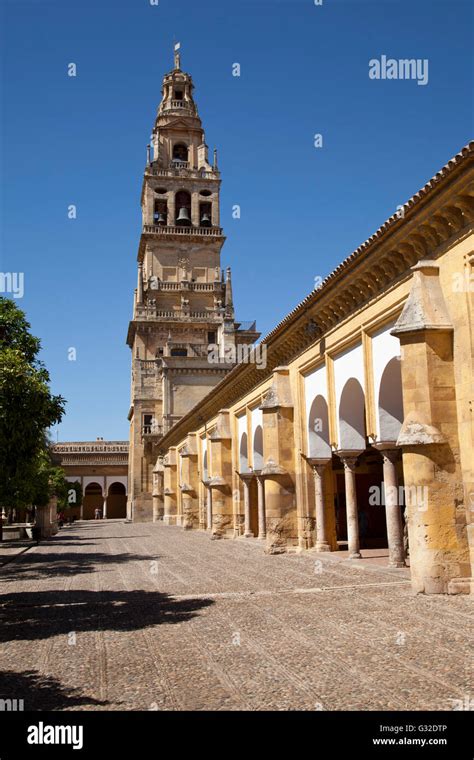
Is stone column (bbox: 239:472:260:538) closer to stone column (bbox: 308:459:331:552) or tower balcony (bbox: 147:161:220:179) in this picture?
stone column (bbox: 308:459:331:552)

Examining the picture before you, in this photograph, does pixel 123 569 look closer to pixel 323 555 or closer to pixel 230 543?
pixel 323 555

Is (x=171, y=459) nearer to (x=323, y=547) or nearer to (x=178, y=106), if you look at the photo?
(x=323, y=547)

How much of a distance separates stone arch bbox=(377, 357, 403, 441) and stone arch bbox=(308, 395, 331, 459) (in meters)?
3.98

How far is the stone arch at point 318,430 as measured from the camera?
658 inches

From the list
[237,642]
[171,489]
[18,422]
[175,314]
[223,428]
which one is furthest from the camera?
[175,314]

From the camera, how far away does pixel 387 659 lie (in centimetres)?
601

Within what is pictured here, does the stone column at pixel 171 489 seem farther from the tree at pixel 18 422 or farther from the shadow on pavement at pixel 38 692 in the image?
the shadow on pavement at pixel 38 692

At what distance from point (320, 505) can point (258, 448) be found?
6.68 meters

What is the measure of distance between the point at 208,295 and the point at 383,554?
3841cm

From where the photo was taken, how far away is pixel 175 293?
5275 centimetres

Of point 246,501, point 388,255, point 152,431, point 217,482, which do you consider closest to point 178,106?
point 152,431

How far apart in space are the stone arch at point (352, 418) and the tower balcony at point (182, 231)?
40204mm

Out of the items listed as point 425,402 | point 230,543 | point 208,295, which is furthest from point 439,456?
point 208,295

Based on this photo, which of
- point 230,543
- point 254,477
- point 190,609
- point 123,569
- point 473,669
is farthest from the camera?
point 254,477
